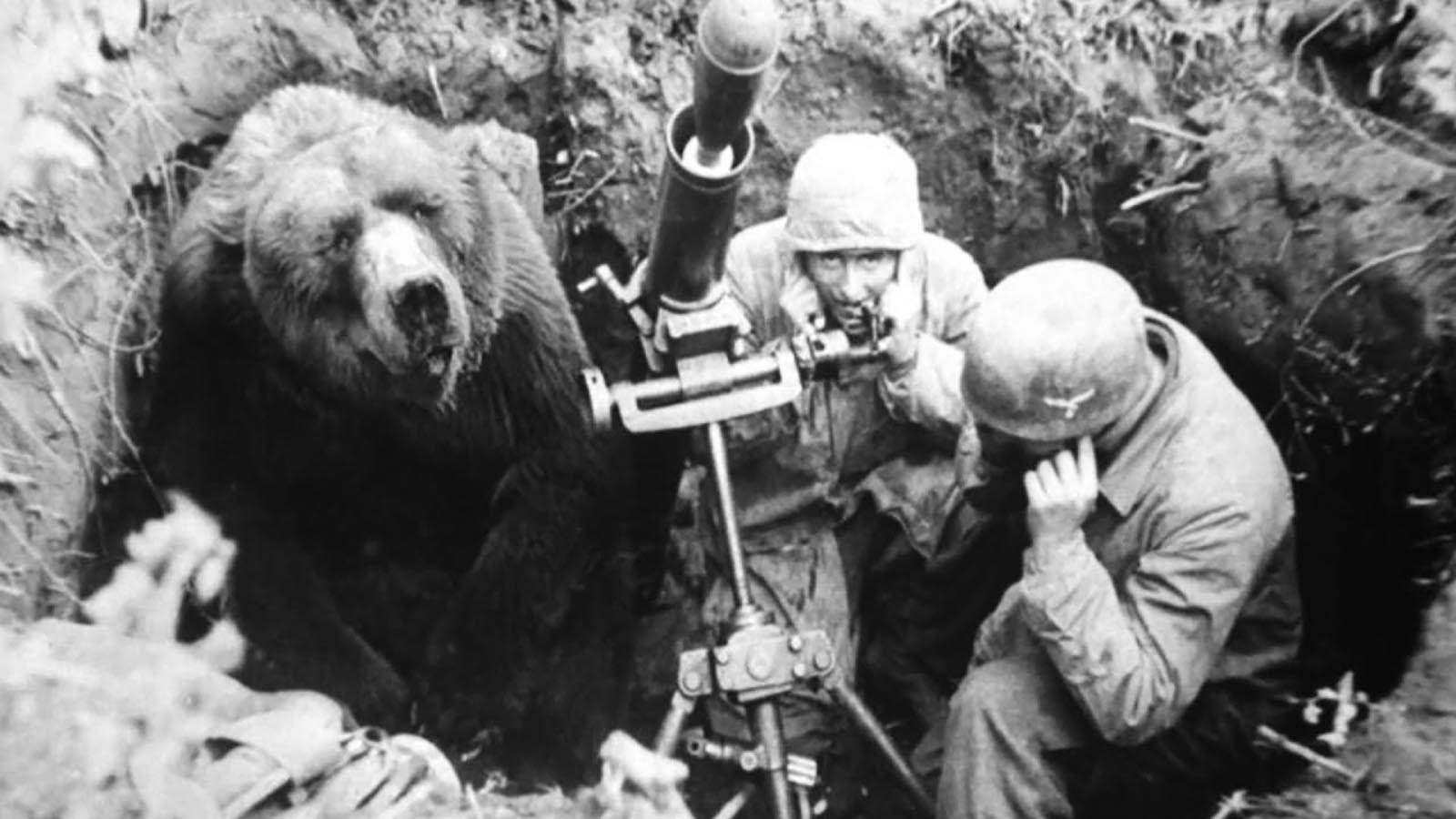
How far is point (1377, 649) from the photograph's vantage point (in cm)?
435

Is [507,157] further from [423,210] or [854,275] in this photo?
[854,275]

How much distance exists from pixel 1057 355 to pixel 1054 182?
1.98 meters

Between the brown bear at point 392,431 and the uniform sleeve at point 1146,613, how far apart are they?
62.9 inches

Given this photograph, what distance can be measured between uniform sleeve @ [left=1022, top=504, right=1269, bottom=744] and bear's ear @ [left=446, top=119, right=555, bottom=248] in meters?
2.09

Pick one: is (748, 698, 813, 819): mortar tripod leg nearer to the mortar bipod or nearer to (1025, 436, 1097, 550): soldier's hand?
the mortar bipod

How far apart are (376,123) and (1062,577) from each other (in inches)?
91.6

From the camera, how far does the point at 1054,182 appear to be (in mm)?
5395

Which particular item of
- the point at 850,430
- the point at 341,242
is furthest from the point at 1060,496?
the point at 341,242

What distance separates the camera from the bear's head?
415cm

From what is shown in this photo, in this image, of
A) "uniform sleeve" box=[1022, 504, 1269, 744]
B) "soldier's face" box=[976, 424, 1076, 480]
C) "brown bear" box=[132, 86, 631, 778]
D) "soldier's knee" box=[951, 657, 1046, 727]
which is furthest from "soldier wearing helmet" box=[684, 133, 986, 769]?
"uniform sleeve" box=[1022, 504, 1269, 744]

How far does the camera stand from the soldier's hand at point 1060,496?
3594mm

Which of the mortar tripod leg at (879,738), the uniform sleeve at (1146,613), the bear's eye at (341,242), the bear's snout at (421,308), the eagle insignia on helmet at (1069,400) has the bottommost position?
the mortar tripod leg at (879,738)

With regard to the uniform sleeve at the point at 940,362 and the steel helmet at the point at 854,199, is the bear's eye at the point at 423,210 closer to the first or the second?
the steel helmet at the point at 854,199

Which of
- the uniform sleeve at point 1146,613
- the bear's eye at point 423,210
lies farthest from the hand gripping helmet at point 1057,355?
the bear's eye at point 423,210
